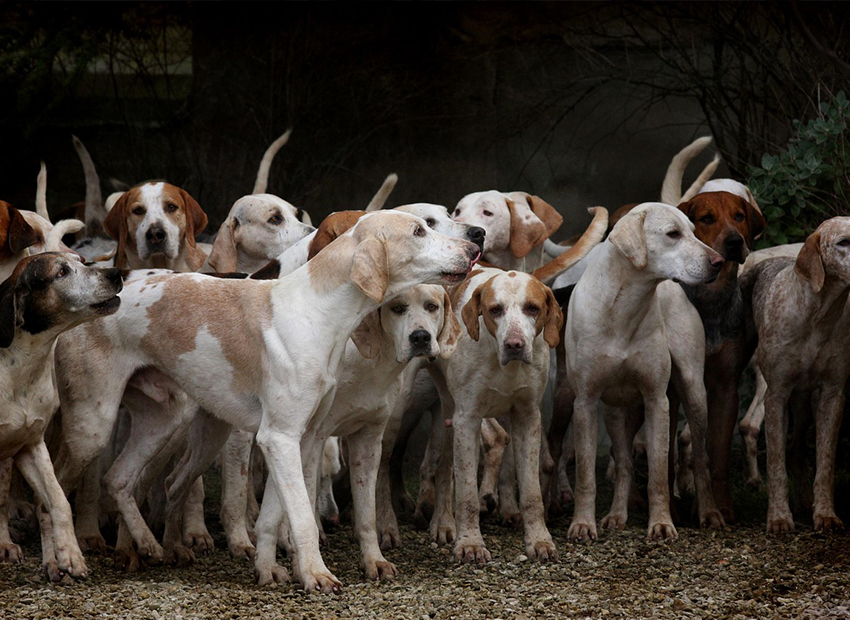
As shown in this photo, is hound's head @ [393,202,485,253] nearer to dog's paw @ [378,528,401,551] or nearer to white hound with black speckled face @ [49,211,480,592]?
white hound with black speckled face @ [49,211,480,592]

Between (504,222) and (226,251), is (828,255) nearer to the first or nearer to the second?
(504,222)

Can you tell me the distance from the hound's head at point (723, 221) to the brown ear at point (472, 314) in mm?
1462

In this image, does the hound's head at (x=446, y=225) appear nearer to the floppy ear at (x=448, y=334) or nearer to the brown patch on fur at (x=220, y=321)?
the floppy ear at (x=448, y=334)

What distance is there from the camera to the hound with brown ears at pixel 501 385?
5.18 meters

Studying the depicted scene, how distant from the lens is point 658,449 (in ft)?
18.8

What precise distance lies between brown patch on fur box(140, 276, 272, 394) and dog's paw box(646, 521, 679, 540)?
2.05 metres

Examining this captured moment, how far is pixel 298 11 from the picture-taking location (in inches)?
388

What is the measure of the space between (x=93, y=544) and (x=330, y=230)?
1705 millimetres

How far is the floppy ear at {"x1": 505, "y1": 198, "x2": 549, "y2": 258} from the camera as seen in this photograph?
6648 millimetres

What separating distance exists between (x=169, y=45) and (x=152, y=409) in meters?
5.52

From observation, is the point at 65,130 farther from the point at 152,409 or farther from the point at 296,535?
the point at 296,535

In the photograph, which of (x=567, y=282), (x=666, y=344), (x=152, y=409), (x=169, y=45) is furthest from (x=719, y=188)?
(x=169, y=45)

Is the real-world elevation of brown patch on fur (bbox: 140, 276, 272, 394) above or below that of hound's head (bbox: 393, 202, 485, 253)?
below

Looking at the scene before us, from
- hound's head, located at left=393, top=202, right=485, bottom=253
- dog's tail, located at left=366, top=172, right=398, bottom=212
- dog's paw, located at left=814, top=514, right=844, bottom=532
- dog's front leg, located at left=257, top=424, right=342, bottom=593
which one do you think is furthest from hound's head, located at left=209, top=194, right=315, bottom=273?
dog's paw, located at left=814, top=514, right=844, bottom=532
